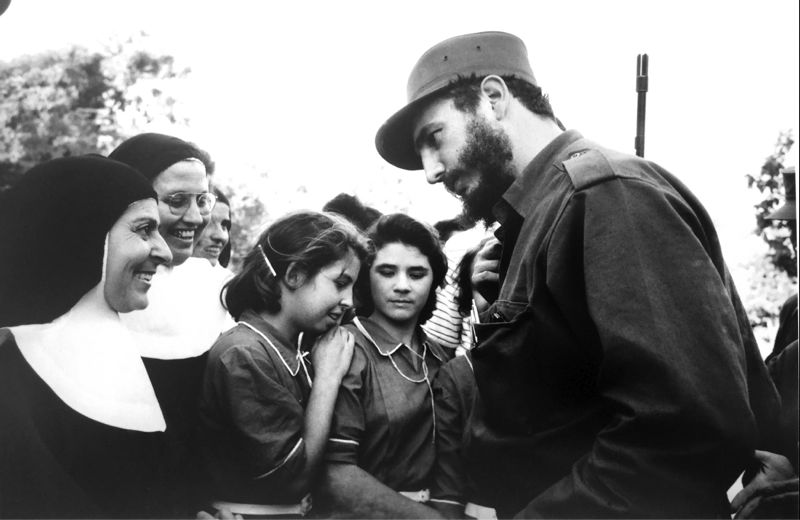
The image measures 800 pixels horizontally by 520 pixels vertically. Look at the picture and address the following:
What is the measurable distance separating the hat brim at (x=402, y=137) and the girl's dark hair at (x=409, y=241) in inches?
7.1

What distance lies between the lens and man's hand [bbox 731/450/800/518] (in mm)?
2260

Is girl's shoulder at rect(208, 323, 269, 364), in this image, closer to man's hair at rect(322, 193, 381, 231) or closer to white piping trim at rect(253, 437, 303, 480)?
white piping trim at rect(253, 437, 303, 480)

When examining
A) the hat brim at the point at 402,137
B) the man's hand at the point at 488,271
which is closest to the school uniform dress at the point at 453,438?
the man's hand at the point at 488,271

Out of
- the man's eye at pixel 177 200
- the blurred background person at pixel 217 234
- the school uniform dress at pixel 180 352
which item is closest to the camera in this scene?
the school uniform dress at pixel 180 352

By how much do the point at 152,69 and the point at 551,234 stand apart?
1554mm

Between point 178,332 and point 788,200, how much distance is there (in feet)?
6.36

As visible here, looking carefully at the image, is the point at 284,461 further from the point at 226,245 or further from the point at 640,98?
the point at 640,98

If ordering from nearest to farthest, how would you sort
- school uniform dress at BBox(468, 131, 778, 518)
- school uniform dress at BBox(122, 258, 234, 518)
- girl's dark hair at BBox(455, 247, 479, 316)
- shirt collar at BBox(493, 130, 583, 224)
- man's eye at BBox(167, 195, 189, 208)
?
1. school uniform dress at BBox(468, 131, 778, 518)
2. shirt collar at BBox(493, 130, 583, 224)
3. school uniform dress at BBox(122, 258, 234, 518)
4. man's eye at BBox(167, 195, 189, 208)
5. girl's dark hair at BBox(455, 247, 479, 316)

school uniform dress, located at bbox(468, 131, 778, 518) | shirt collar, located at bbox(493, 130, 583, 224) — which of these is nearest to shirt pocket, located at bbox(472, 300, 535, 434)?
school uniform dress, located at bbox(468, 131, 778, 518)

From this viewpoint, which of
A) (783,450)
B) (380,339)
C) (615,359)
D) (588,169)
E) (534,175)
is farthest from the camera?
(380,339)

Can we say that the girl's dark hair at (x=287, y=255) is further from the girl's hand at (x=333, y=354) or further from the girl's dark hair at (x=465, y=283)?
the girl's dark hair at (x=465, y=283)

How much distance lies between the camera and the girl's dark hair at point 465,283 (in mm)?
2678

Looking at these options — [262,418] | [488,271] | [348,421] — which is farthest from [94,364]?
[488,271]

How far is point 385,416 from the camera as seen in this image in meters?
2.40
